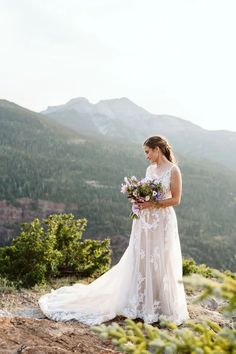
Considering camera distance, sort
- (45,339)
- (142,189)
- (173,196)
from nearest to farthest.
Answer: (45,339), (142,189), (173,196)

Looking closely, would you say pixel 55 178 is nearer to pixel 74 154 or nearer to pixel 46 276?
pixel 74 154

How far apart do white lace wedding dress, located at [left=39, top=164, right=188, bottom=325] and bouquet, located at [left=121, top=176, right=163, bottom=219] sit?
0.17m

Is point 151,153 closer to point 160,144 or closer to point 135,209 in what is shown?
point 160,144

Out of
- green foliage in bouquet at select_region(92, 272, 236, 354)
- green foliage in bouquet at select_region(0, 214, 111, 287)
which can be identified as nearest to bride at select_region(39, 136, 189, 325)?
green foliage in bouquet at select_region(0, 214, 111, 287)

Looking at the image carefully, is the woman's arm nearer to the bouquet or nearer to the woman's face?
the bouquet

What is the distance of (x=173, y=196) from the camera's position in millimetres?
5879

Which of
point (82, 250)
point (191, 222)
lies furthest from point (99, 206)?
point (82, 250)

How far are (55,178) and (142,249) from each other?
7629cm

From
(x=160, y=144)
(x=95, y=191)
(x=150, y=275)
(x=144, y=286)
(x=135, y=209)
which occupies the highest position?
(x=95, y=191)

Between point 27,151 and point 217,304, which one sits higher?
point 27,151

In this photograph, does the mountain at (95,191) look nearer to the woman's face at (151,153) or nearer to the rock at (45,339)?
the woman's face at (151,153)

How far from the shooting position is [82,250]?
8.33 m

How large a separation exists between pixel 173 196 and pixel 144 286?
1263mm

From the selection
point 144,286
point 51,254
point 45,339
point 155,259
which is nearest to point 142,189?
point 155,259
